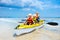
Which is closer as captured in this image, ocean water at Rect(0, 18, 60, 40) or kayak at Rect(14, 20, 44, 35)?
kayak at Rect(14, 20, 44, 35)

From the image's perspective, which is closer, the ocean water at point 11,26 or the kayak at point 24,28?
the kayak at point 24,28

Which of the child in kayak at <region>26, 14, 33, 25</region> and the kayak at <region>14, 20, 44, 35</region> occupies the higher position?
the child in kayak at <region>26, 14, 33, 25</region>

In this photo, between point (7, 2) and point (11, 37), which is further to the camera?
point (7, 2)

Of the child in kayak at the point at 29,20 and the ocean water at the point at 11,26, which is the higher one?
the child in kayak at the point at 29,20

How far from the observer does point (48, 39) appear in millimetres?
1955

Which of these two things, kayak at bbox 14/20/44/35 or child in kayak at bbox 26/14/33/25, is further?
child in kayak at bbox 26/14/33/25

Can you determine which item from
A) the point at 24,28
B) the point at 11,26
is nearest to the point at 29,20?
the point at 24,28

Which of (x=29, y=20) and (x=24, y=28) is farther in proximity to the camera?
(x=29, y=20)

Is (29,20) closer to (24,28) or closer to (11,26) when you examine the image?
(24,28)

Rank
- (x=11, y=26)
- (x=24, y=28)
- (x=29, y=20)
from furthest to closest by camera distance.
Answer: (x=11, y=26)
(x=29, y=20)
(x=24, y=28)

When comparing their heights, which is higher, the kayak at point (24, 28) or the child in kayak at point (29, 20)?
the child in kayak at point (29, 20)

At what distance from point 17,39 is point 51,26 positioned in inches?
31.1

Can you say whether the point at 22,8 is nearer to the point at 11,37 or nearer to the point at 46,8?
the point at 46,8

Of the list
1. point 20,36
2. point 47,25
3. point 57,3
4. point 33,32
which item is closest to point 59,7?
point 57,3
